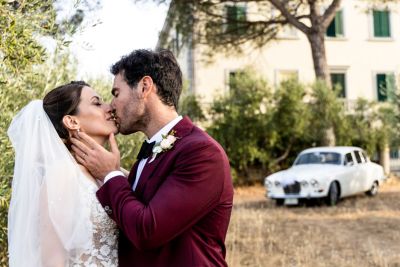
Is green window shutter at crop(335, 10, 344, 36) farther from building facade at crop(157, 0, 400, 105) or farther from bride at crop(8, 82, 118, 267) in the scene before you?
bride at crop(8, 82, 118, 267)

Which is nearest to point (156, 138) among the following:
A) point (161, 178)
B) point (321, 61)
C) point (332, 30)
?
point (161, 178)

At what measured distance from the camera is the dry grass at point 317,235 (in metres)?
8.66

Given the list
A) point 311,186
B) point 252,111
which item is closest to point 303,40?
point 252,111

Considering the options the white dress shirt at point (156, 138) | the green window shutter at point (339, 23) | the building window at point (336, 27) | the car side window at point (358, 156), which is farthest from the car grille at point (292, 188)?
the green window shutter at point (339, 23)

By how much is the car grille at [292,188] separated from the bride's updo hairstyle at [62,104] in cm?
1195

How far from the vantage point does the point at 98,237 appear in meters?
2.65

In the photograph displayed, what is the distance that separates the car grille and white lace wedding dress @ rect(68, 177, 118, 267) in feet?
39.4

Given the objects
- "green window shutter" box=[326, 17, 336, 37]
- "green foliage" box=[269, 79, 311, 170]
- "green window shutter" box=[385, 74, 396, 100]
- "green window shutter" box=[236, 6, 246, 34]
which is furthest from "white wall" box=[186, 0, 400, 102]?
"green window shutter" box=[385, 74, 396, 100]

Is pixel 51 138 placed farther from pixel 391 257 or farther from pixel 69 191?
pixel 391 257

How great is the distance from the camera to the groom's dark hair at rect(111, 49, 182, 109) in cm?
247

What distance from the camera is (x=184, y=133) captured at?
8.18 ft

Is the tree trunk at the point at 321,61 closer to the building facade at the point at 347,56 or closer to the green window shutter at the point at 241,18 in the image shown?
the green window shutter at the point at 241,18

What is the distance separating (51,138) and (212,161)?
925 mm

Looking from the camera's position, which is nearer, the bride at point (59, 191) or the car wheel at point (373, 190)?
the bride at point (59, 191)
